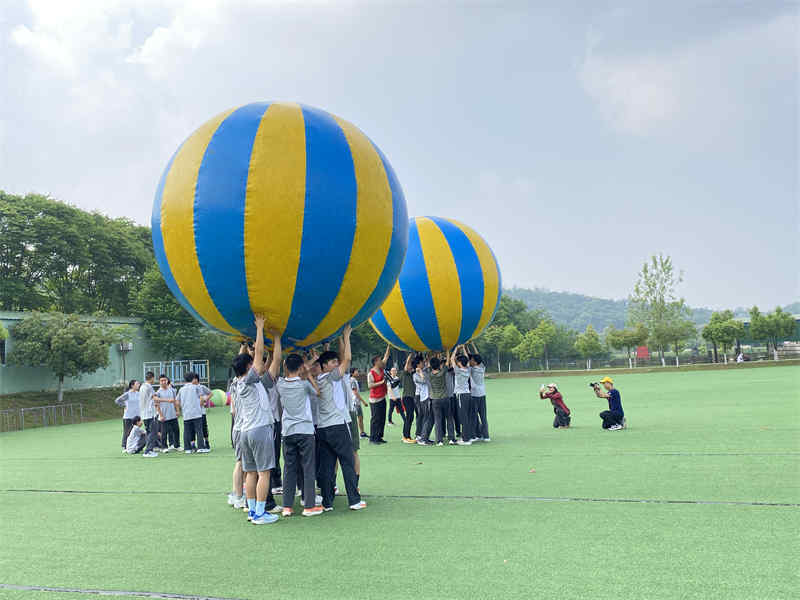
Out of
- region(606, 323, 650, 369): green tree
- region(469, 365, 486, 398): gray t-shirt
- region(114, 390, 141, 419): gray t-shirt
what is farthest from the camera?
region(606, 323, 650, 369): green tree

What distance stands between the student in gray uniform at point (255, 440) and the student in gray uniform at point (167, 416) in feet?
21.4

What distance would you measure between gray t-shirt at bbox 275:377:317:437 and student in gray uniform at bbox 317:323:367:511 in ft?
0.56

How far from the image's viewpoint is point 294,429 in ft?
19.3

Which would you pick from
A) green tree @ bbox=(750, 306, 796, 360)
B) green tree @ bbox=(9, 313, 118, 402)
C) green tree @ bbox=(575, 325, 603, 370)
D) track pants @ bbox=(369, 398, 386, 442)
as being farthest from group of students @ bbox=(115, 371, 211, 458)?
green tree @ bbox=(750, 306, 796, 360)

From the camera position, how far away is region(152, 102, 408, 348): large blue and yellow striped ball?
4.93 meters

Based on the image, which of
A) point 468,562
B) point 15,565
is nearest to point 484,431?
point 468,562

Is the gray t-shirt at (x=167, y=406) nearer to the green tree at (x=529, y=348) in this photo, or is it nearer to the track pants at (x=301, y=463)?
the track pants at (x=301, y=463)

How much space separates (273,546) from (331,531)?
1.76 feet

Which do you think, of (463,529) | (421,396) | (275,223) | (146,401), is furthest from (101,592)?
(146,401)

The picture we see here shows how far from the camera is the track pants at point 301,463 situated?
19.2 ft

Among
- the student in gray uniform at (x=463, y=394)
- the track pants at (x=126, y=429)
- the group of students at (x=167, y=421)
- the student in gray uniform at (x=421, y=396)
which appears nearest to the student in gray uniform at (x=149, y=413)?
the group of students at (x=167, y=421)

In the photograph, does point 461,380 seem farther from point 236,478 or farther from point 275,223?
point 275,223

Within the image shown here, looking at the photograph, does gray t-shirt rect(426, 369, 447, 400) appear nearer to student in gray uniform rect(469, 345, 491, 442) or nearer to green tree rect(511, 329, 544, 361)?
student in gray uniform rect(469, 345, 491, 442)

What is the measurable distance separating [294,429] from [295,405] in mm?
225
